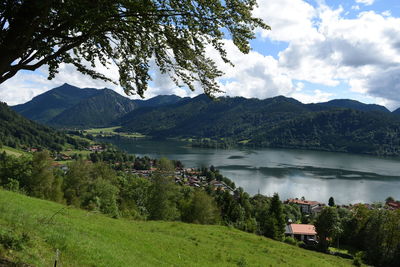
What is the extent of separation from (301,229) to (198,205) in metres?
32.0

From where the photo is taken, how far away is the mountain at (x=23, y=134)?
134238 mm

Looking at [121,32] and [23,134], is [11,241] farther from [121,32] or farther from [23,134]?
[23,134]

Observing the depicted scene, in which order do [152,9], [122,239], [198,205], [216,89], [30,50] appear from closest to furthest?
[152,9]
[30,50]
[216,89]
[122,239]
[198,205]

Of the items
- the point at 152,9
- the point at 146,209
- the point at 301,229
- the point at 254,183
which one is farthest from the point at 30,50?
the point at 254,183

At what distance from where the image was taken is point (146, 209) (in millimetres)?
41031

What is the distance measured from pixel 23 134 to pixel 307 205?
14662cm

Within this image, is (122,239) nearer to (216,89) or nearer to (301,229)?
(216,89)

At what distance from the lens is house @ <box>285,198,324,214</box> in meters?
72.8

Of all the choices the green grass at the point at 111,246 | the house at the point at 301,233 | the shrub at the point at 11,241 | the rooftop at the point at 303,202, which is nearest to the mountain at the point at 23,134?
the rooftop at the point at 303,202

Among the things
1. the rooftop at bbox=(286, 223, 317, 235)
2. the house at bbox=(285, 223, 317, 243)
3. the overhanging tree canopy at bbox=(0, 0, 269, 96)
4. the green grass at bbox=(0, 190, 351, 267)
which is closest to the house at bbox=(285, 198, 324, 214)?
the rooftop at bbox=(286, 223, 317, 235)

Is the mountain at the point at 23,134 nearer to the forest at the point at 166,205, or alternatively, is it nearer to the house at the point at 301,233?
the forest at the point at 166,205

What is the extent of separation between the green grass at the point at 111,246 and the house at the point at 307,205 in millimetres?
59610

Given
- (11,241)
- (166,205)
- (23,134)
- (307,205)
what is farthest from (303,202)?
(23,134)

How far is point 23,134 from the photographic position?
146250 mm
